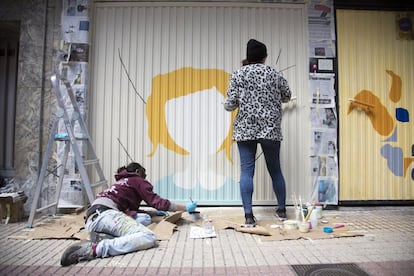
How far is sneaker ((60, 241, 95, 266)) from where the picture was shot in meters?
2.19

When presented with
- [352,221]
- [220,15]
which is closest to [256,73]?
[220,15]

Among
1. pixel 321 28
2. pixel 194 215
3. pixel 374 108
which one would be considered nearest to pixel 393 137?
pixel 374 108

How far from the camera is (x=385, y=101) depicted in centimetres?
407

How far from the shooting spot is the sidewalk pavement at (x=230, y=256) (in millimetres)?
2115

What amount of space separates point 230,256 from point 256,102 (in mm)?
1506

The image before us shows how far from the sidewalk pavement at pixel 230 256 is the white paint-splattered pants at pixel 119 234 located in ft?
0.18

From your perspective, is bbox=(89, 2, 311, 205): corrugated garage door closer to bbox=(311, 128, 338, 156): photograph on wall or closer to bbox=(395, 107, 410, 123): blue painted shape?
bbox=(311, 128, 338, 156): photograph on wall

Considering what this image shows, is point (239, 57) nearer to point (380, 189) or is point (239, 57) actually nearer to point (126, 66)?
point (126, 66)

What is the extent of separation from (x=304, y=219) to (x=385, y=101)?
83.8 inches

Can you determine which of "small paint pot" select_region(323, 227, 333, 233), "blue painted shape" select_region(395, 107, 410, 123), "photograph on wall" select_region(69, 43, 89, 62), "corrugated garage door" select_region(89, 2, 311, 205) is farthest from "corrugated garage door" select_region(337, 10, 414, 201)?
"photograph on wall" select_region(69, 43, 89, 62)

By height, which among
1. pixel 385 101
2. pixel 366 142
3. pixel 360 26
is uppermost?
pixel 360 26

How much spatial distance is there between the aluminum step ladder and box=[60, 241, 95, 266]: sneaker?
1012mm

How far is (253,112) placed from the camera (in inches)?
123

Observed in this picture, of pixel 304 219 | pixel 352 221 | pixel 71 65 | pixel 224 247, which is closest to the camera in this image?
pixel 224 247
